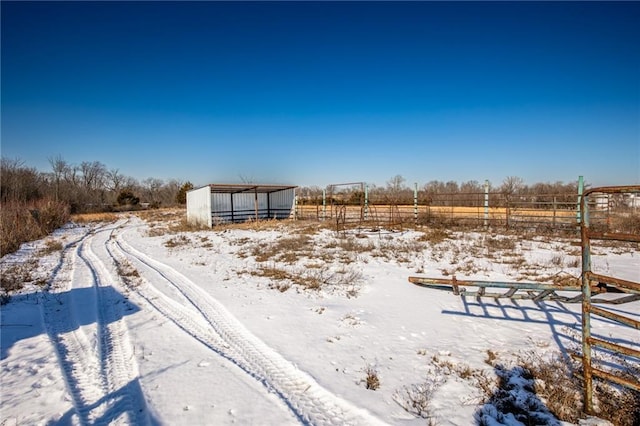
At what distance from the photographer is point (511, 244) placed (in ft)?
37.4

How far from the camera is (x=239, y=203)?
26.3 m

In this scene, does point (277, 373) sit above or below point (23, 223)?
below

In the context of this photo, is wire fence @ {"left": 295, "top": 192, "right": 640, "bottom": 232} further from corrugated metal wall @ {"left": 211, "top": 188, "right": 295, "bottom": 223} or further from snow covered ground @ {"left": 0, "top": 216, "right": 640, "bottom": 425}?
snow covered ground @ {"left": 0, "top": 216, "right": 640, "bottom": 425}

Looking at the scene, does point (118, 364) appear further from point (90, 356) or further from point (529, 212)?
point (529, 212)

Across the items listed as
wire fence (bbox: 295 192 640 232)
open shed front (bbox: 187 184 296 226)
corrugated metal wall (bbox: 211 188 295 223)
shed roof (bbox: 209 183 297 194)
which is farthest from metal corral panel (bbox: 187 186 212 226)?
wire fence (bbox: 295 192 640 232)

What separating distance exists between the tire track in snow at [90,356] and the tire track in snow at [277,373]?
45.8 inches

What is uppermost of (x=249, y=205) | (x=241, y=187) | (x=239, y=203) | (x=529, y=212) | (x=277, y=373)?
(x=241, y=187)

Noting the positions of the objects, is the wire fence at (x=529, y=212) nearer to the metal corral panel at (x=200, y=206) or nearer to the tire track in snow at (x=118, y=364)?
the metal corral panel at (x=200, y=206)

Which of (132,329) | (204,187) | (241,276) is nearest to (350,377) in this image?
(132,329)

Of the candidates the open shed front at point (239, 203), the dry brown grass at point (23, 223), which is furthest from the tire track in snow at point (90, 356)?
the open shed front at point (239, 203)

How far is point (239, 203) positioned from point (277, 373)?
77.7 feet

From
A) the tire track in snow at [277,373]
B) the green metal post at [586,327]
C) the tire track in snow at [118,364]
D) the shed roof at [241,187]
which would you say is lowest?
the tire track in snow at [277,373]

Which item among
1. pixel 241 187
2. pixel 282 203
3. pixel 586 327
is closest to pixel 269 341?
pixel 586 327

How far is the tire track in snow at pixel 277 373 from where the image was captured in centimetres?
295
